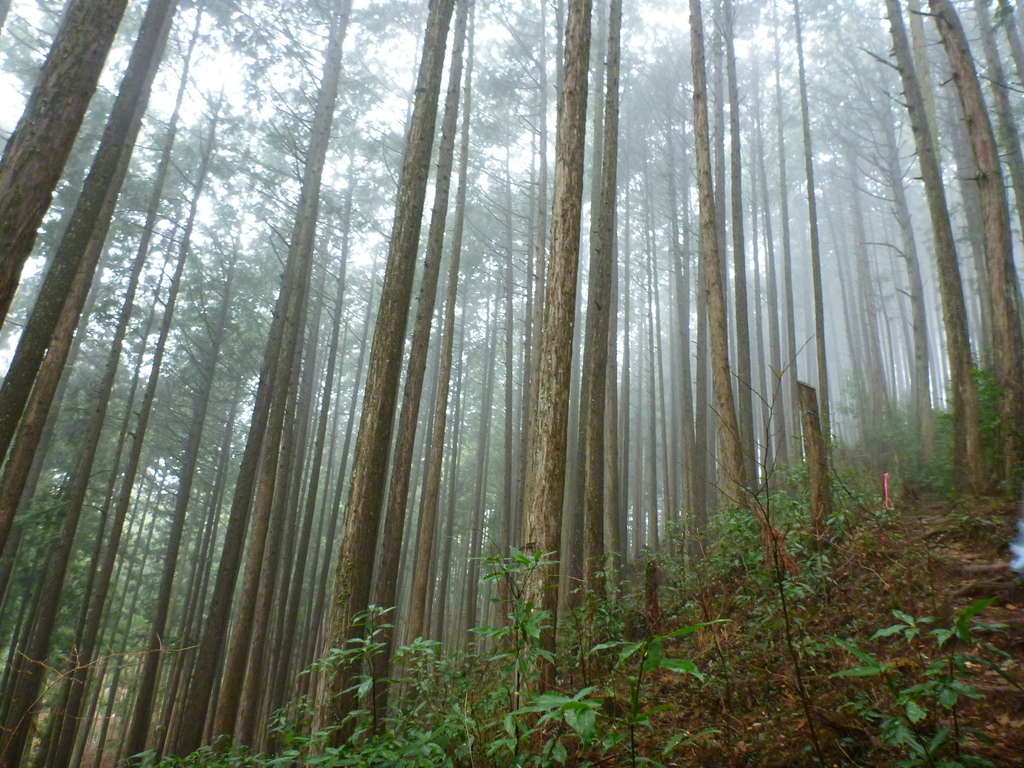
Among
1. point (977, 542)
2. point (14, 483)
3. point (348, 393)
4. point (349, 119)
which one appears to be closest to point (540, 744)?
point (977, 542)

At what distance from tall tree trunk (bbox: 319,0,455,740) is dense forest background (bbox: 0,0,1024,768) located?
33 mm

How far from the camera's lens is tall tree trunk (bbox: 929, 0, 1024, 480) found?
644 cm

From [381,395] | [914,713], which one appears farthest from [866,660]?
[381,395]

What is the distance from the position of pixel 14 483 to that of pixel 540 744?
6.93 m

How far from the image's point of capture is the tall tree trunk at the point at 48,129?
A: 3814mm

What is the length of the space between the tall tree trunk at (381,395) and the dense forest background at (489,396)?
0.11ft

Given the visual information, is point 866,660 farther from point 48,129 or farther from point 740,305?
point 740,305

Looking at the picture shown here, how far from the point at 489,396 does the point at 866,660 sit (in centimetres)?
2029

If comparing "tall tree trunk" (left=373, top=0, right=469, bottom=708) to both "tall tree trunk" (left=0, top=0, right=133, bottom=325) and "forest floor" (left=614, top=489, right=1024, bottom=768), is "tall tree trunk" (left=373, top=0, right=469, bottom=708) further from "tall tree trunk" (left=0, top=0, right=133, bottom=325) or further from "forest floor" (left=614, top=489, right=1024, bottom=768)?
"tall tree trunk" (left=0, top=0, right=133, bottom=325)

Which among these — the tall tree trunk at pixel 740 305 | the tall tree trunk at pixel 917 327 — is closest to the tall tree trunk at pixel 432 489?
the tall tree trunk at pixel 740 305

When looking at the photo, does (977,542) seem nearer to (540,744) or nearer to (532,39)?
(540,744)

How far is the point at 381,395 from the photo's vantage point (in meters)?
5.70

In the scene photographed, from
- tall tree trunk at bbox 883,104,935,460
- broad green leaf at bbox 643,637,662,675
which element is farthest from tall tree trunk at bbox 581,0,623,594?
tall tree trunk at bbox 883,104,935,460

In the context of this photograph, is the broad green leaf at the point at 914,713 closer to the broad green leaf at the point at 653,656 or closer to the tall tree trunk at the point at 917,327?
the broad green leaf at the point at 653,656
